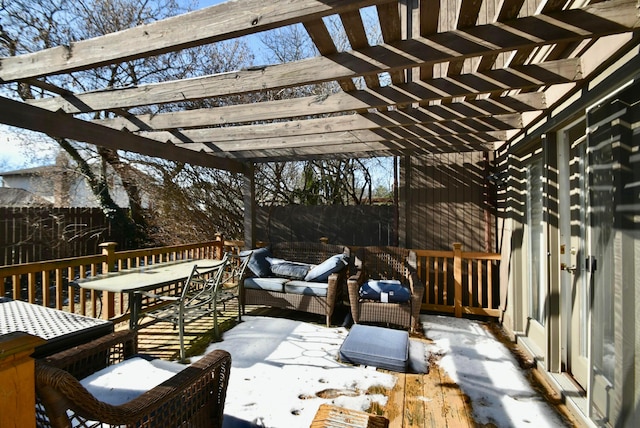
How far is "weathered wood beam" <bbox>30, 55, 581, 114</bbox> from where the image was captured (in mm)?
2086

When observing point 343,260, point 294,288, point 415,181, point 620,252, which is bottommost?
point 294,288

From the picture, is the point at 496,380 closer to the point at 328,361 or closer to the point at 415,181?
the point at 328,361

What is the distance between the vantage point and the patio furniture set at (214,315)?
1.09m

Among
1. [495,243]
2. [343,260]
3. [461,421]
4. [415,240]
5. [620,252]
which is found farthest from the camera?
[415,240]

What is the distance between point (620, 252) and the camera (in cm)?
175

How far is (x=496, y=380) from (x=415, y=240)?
96.1 inches

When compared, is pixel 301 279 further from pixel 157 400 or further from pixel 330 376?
pixel 157 400

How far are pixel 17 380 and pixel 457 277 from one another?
4.36 m

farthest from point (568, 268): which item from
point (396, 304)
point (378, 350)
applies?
point (396, 304)

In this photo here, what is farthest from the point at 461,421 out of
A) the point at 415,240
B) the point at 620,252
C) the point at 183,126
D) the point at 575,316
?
the point at 183,126

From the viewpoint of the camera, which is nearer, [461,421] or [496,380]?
[461,421]

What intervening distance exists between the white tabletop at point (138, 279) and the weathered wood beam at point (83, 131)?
1362 mm

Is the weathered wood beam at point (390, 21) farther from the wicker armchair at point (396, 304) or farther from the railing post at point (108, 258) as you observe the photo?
the railing post at point (108, 258)

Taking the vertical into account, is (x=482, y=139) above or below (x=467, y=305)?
above
